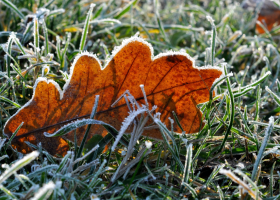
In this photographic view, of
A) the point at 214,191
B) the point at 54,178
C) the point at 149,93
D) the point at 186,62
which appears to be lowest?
the point at 214,191

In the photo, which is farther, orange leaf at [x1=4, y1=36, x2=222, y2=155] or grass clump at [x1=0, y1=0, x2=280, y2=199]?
orange leaf at [x1=4, y1=36, x2=222, y2=155]

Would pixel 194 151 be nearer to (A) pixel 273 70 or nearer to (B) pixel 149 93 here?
(B) pixel 149 93

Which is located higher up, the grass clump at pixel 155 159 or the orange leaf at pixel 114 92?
the orange leaf at pixel 114 92

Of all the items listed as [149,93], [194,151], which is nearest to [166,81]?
[149,93]

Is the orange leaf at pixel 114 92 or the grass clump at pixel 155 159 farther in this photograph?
the orange leaf at pixel 114 92

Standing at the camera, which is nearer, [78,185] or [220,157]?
[78,185]

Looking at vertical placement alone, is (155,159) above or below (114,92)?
below

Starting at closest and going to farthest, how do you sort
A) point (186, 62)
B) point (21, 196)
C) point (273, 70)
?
point (21, 196) → point (186, 62) → point (273, 70)

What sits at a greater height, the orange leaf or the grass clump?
the orange leaf
